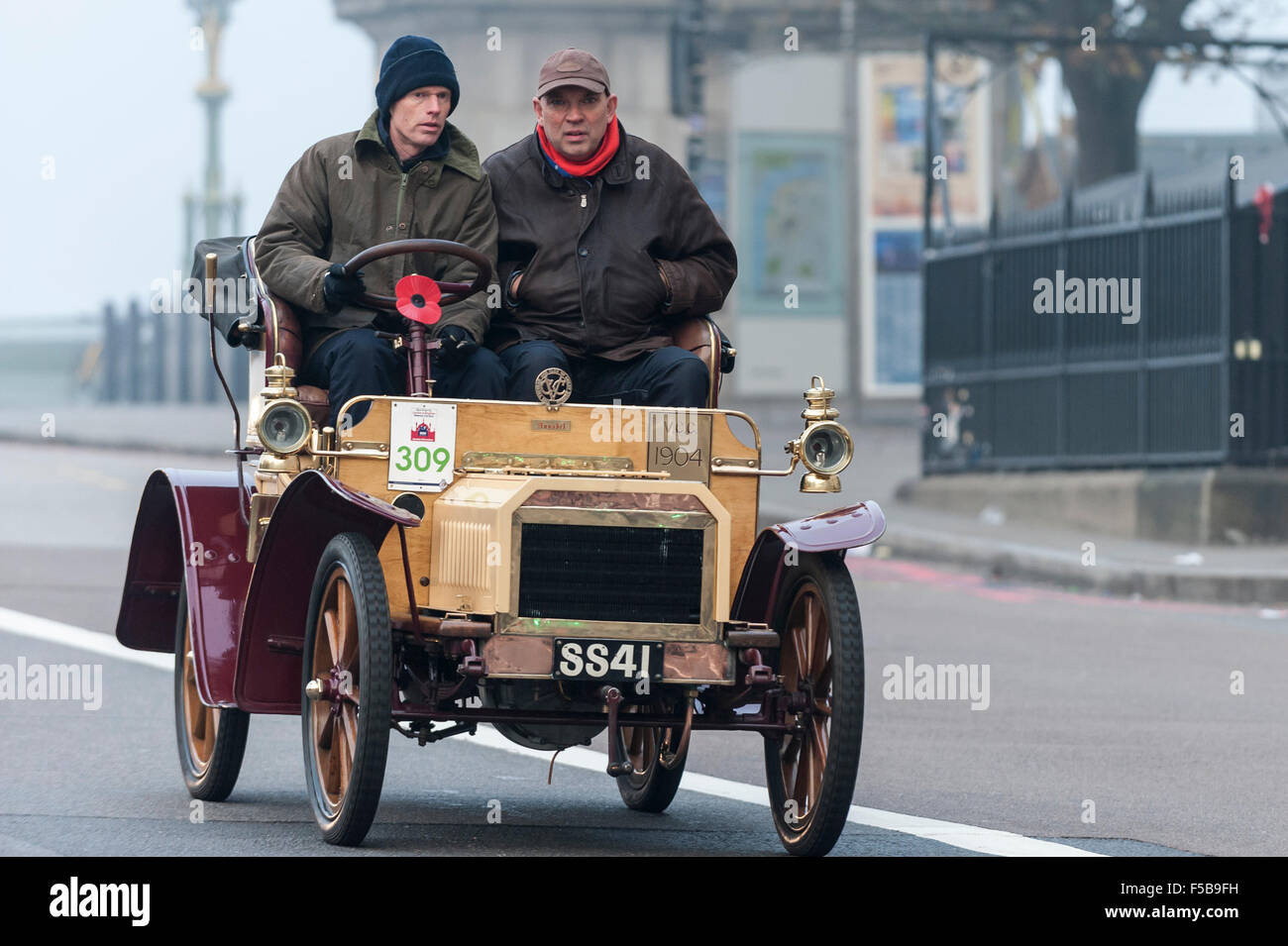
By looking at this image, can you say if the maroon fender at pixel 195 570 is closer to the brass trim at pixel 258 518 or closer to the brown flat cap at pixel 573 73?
the brass trim at pixel 258 518

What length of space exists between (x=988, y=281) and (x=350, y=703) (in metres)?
15.2

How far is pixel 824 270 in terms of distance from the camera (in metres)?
33.8

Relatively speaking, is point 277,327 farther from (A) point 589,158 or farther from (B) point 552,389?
(A) point 589,158

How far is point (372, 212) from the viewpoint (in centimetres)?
774

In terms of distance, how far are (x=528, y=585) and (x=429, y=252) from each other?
1.15 m

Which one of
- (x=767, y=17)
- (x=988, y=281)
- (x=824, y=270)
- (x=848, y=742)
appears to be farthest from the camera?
(x=824, y=270)

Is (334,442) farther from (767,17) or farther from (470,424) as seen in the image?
(767,17)

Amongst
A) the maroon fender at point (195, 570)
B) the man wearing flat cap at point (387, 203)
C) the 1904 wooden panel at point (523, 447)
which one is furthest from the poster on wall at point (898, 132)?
the 1904 wooden panel at point (523, 447)

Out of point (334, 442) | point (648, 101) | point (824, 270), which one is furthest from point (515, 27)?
point (334, 442)

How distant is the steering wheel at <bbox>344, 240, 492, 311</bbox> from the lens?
721 cm

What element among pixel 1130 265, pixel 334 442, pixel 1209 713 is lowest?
pixel 1209 713

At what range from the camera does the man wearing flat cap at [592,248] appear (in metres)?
7.66

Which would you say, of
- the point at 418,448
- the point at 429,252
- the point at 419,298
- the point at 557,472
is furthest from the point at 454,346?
the point at 557,472

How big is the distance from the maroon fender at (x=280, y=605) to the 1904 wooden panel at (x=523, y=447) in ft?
0.57
